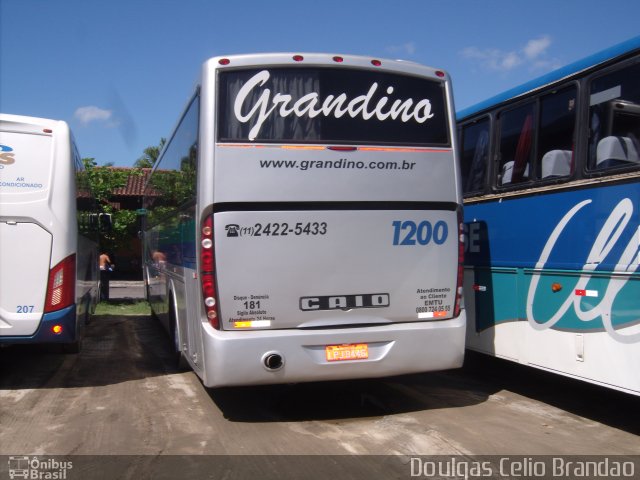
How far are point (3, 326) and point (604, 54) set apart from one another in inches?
277

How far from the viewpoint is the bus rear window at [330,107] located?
6.11 m

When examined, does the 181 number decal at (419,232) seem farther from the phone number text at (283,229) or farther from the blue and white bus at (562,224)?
the blue and white bus at (562,224)

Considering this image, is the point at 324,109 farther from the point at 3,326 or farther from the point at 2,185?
the point at 3,326

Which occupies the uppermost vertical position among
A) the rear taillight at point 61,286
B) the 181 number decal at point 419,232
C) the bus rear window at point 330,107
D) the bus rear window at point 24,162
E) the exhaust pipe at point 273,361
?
the bus rear window at point 330,107

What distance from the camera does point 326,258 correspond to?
6191 mm

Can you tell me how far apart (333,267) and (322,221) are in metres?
0.46

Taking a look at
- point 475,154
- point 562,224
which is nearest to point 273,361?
point 562,224

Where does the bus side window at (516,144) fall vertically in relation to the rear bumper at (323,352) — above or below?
above

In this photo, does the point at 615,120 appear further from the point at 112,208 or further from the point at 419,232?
the point at 112,208

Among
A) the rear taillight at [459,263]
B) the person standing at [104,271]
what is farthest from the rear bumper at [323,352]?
the person standing at [104,271]

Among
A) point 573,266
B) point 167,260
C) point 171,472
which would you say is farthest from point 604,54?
point 167,260

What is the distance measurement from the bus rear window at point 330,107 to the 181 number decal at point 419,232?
83 cm

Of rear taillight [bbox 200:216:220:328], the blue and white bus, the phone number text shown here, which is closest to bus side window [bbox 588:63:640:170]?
the blue and white bus

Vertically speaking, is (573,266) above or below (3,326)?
above
